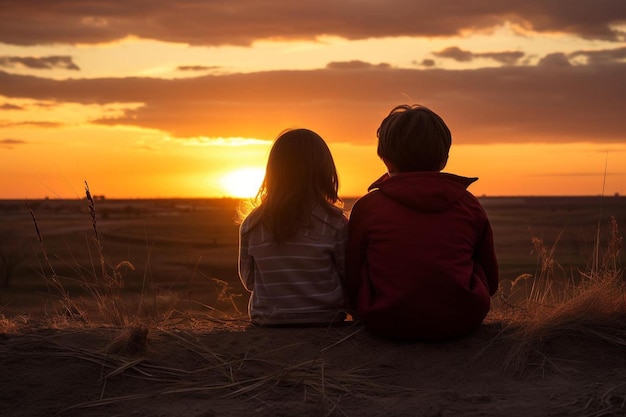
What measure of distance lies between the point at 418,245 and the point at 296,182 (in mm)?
905

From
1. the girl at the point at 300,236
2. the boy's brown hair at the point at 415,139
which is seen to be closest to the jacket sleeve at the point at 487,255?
the boy's brown hair at the point at 415,139

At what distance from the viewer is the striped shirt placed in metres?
4.89

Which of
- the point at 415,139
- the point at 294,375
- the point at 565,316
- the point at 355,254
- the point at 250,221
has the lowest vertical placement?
the point at 294,375

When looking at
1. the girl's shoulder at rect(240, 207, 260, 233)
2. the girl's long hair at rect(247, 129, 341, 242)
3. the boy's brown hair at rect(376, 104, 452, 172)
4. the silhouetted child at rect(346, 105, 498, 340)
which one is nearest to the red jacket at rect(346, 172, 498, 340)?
the silhouetted child at rect(346, 105, 498, 340)

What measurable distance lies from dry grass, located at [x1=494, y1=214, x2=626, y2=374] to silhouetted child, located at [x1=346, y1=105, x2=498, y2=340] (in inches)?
12.7

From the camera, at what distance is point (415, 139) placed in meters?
4.68

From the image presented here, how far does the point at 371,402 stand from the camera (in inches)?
147

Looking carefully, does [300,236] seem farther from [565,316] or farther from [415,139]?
[565,316]

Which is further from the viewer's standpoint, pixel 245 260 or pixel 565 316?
pixel 245 260

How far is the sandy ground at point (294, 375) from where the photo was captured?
3.67m

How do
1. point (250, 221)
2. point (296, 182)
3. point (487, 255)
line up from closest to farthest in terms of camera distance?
point (487, 255) → point (296, 182) → point (250, 221)

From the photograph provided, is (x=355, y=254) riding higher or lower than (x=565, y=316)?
higher

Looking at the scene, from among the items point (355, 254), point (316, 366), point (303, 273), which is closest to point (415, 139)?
point (355, 254)

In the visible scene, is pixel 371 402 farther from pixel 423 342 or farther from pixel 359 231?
pixel 359 231
